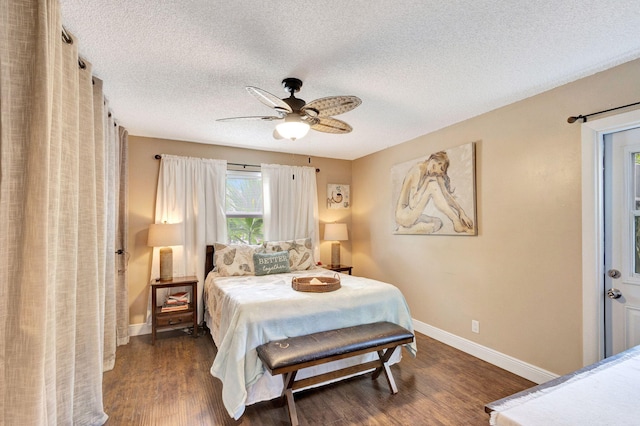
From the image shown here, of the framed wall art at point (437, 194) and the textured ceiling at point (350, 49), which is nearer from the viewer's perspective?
the textured ceiling at point (350, 49)

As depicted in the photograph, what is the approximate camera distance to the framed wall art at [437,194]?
123 inches

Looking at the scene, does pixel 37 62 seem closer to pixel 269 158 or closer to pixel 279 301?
pixel 279 301

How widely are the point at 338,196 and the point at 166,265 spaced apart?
8.96ft

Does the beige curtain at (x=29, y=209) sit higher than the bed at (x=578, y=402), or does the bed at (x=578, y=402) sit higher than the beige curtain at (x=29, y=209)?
the beige curtain at (x=29, y=209)

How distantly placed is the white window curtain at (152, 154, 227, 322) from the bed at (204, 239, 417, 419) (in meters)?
0.65

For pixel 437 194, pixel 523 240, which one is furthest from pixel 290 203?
pixel 523 240

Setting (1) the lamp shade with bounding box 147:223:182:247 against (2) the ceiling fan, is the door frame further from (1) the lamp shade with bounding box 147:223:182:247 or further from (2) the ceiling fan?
(1) the lamp shade with bounding box 147:223:182:247

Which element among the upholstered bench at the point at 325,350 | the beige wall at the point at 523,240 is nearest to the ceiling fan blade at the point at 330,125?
the beige wall at the point at 523,240

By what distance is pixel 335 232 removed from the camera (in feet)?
15.2

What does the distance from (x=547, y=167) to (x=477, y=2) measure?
1630mm

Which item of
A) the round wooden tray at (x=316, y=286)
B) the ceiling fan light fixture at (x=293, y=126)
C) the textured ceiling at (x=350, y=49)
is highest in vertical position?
the textured ceiling at (x=350, y=49)

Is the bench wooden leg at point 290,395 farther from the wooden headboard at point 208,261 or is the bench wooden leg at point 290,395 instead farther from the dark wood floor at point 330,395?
the wooden headboard at point 208,261

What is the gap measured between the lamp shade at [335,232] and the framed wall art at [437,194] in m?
0.84

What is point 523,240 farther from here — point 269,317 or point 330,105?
point 269,317
